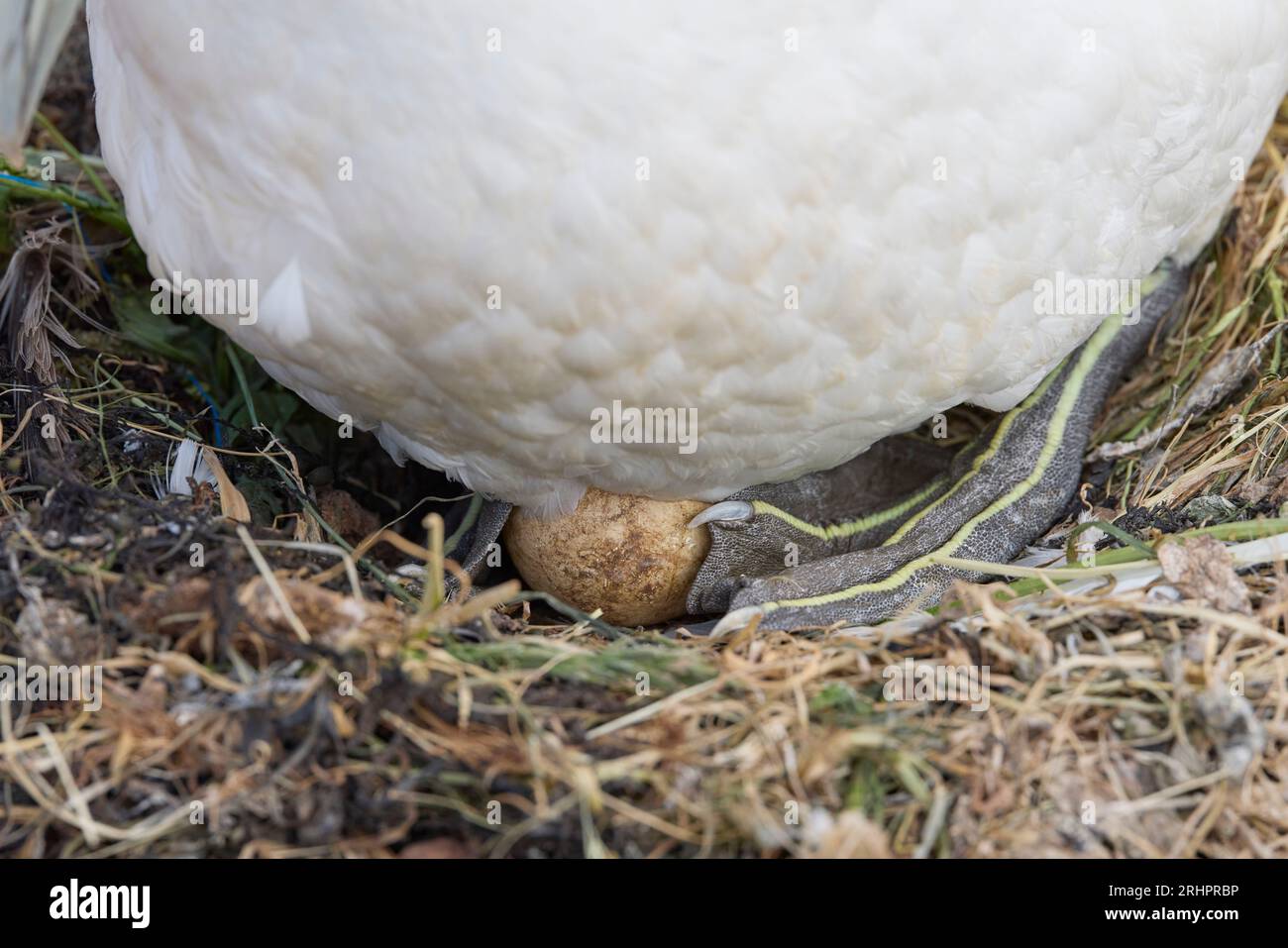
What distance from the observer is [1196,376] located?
2805 millimetres

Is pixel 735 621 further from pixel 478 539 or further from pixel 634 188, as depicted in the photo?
pixel 634 188

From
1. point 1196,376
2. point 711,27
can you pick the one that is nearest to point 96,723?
point 711,27

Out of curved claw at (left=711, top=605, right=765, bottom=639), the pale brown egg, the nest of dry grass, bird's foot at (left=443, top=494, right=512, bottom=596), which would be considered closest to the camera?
the nest of dry grass

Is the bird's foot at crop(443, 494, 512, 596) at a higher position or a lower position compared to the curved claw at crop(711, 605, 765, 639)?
higher

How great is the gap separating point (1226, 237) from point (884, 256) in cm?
154

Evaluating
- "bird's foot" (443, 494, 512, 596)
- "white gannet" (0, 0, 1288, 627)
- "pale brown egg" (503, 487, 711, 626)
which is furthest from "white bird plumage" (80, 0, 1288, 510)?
"bird's foot" (443, 494, 512, 596)

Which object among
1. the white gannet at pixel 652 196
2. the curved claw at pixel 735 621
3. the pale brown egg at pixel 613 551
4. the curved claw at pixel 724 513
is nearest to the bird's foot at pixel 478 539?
the pale brown egg at pixel 613 551

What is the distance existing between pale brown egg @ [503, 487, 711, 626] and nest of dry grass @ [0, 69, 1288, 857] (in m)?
0.31

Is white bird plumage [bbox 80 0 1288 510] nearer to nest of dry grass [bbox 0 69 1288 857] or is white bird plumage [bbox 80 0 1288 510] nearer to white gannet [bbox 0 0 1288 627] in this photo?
white gannet [bbox 0 0 1288 627]

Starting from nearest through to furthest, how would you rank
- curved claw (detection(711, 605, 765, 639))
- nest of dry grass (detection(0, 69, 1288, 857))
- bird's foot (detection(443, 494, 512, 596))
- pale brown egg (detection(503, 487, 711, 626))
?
nest of dry grass (detection(0, 69, 1288, 857)), curved claw (detection(711, 605, 765, 639)), pale brown egg (detection(503, 487, 711, 626)), bird's foot (detection(443, 494, 512, 596))

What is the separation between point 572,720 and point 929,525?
45.2 inches

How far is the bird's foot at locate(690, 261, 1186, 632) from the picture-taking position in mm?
2414

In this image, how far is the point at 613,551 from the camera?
2432 mm

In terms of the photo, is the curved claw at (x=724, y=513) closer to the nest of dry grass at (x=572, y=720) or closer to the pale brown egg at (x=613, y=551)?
the pale brown egg at (x=613, y=551)
